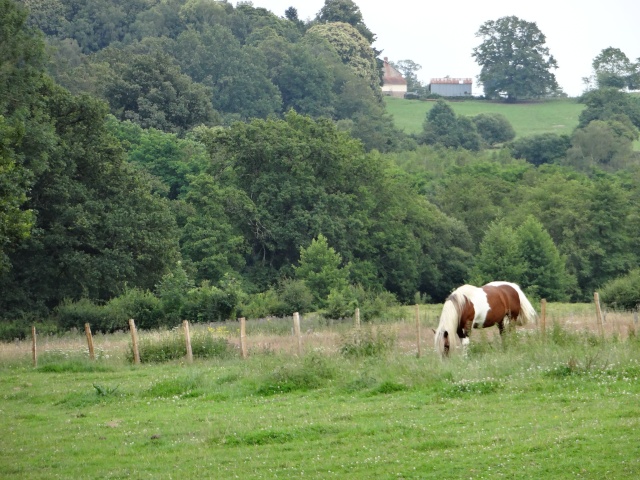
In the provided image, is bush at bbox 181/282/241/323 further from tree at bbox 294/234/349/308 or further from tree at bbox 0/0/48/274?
tree at bbox 294/234/349/308

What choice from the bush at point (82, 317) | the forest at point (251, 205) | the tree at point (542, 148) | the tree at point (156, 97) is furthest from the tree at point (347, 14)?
the bush at point (82, 317)

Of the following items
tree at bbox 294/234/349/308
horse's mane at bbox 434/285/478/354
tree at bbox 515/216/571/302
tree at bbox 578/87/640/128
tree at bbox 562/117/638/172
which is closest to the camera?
horse's mane at bbox 434/285/478/354

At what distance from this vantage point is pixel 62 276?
49.9 meters

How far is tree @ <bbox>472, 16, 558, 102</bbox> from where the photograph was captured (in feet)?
579

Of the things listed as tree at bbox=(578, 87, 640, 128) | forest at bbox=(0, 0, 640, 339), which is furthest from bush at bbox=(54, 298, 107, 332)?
tree at bbox=(578, 87, 640, 128)

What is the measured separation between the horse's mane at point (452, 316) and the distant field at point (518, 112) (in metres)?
122

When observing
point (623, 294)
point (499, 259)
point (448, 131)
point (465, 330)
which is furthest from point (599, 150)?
point (465, 330)

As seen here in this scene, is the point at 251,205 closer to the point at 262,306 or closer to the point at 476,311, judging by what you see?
the point at 262,306

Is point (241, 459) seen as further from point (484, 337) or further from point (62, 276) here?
point (62, 276)

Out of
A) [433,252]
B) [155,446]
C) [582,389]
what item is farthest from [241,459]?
[433,252]

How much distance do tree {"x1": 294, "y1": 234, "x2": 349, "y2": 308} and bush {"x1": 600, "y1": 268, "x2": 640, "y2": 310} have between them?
16.5 meters

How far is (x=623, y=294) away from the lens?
46.3 meters

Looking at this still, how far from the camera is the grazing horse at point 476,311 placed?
23734mm

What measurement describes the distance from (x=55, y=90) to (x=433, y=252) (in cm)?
3476
